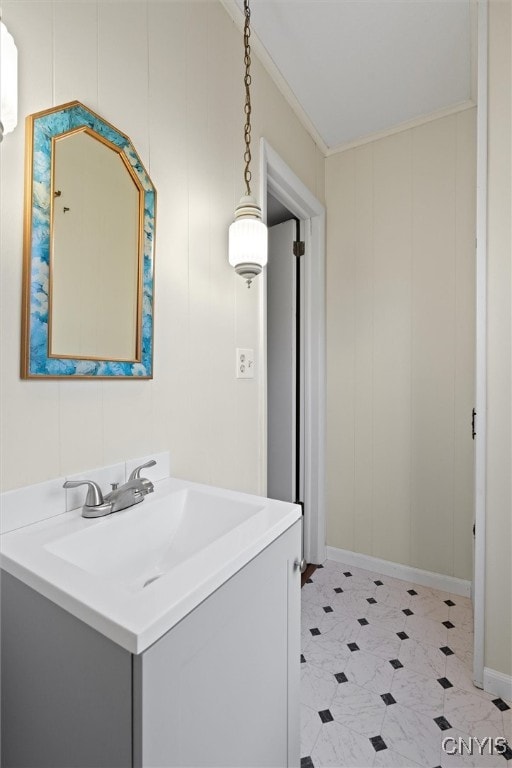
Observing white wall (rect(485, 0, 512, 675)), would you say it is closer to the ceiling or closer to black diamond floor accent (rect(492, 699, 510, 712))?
black diamond floor accent (rect(492, 699, 510, 712))

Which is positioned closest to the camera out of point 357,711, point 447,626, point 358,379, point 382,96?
point 357,711

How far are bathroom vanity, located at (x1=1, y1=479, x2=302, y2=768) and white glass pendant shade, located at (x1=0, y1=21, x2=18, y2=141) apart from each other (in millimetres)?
805

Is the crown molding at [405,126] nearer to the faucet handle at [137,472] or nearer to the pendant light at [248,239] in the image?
the pendant light at [248,239]

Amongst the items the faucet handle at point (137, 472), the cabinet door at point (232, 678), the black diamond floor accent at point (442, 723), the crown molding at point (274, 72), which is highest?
the crown molding at point (274, 72)

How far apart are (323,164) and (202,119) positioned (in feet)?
4.30

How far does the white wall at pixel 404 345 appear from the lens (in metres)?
2.04

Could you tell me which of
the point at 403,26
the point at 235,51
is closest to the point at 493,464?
the point at 403,26

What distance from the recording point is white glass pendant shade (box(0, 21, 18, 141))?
2.21 feet

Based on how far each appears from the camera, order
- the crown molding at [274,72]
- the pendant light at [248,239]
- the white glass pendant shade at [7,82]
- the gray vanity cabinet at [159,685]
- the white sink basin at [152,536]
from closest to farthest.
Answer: the gray vanity cabinet at [159,685], the white glass pendant shade at [7,82], the white sink basin at [152,536], the pendant light at [248,239], the crown molding at [274,72]

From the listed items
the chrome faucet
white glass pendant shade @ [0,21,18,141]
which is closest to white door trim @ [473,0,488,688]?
the chrome faucet

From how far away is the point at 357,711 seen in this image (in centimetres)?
132

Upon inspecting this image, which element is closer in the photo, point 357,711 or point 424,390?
point 357,711

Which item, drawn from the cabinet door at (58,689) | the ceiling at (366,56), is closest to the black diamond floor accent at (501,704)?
the cabinet door at (58,689)

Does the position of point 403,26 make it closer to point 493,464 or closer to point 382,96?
point 382,96
